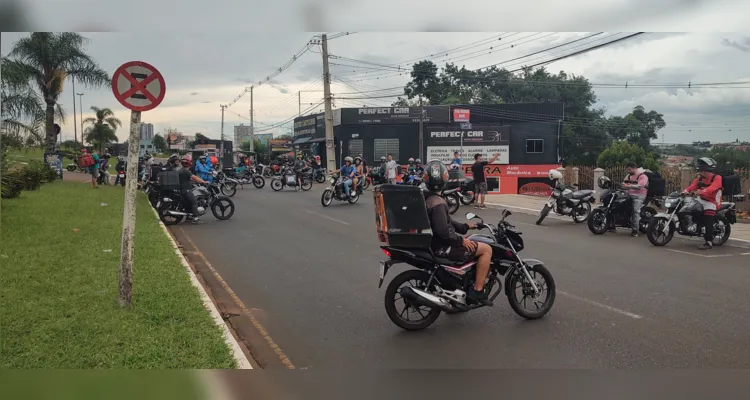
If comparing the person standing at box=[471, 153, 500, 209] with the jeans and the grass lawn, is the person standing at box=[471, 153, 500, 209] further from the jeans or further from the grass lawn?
the grass lawn

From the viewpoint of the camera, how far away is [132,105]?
5.64 m

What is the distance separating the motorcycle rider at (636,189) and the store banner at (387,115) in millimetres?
32850

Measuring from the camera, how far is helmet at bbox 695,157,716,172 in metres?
10.3

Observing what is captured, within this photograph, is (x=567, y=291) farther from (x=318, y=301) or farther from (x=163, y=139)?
(x=163, y=139)

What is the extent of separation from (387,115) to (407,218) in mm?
39783

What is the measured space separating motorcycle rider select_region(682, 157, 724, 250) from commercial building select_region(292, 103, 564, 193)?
30598 mm

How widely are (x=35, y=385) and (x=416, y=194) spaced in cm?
339

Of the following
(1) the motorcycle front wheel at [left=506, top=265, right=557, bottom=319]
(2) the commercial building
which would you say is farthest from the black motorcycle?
(2) the commercial building

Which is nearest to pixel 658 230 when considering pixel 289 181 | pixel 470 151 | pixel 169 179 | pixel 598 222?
pixel 598 222

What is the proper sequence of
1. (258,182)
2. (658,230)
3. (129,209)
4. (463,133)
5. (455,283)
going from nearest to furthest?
(455,283)
(129,209)
(658,230)
(258,182)
(463,133)

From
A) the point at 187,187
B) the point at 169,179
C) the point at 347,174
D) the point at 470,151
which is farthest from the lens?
the point at 470,151

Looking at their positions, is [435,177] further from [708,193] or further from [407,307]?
[708,193]

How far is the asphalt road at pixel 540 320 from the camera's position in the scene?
494 centimetres

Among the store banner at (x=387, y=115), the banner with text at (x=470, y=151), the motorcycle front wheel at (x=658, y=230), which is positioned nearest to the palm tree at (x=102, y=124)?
the motorcycle front wheel at (x=658, y=230)
